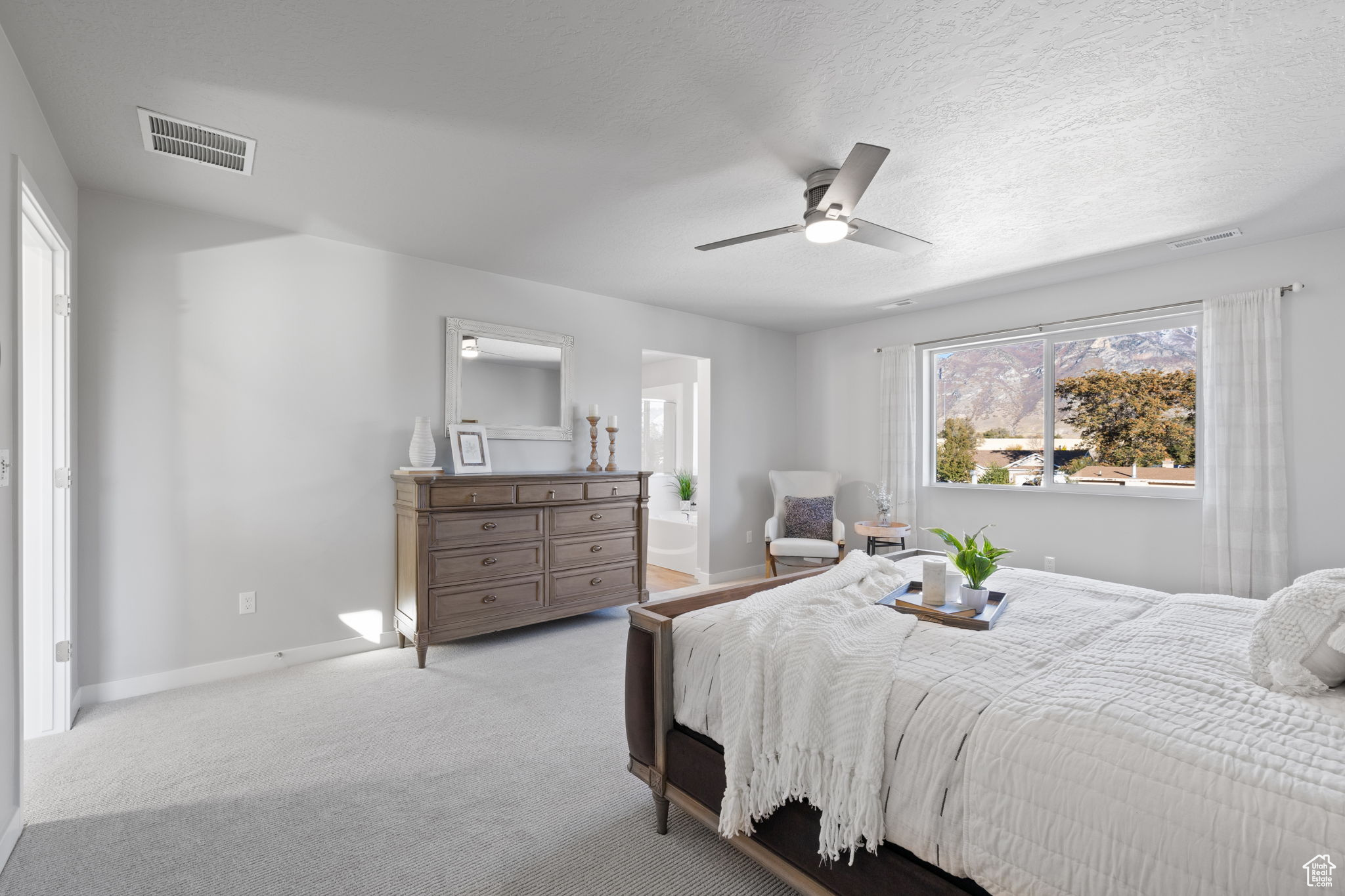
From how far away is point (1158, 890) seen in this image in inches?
38.1

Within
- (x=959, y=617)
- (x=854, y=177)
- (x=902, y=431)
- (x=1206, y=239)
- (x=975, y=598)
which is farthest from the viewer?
(x=902, y=431)

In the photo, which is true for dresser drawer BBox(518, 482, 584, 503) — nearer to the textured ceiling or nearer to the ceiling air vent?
the textured ceiling

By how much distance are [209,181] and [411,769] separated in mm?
2794

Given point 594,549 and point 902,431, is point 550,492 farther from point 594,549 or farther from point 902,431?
point 902,431

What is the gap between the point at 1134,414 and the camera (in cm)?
421

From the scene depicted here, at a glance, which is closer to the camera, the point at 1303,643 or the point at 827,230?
the point at 1303,643

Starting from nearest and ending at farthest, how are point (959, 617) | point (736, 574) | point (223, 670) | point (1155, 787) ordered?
point (1155, 787) < point (959, 617) < point (223, 670) < point (736, 574)

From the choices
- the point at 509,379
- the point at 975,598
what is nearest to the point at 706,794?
the point at 975,598

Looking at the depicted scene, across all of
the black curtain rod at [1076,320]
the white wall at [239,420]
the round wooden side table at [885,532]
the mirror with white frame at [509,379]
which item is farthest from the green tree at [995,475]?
the white wall at [239,420]

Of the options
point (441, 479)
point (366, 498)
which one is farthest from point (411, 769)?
point (366, 498)

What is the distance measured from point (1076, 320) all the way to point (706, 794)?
4290 mm

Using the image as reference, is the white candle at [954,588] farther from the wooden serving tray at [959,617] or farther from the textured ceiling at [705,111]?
the textured ceiling at [705,111]

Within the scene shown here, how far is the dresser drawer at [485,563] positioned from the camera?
11.5ft

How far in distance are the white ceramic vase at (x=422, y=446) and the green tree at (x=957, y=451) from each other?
13.6ft
